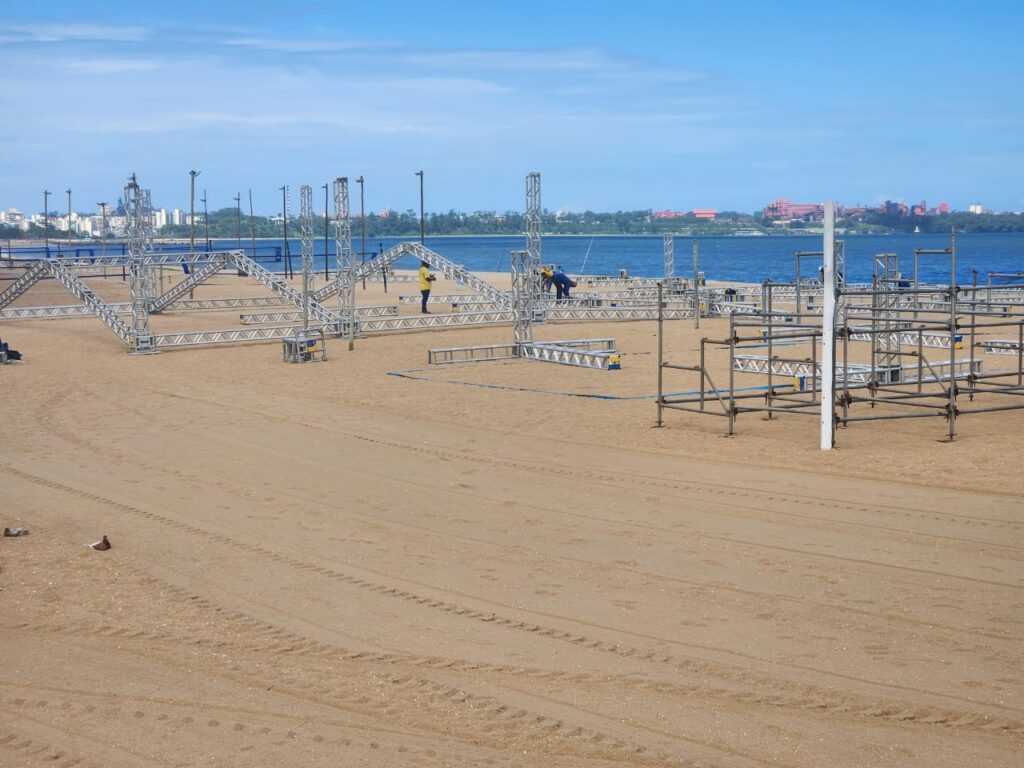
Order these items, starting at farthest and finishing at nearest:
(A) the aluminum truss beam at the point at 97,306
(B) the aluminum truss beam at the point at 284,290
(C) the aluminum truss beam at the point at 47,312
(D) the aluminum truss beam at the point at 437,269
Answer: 1. (C) the aluminum truss beam at the point at 47,312
2. (D) the aluminum truss beam at the point at 437,269
3. (B) the aluminum truss beam at the point at 284,290
4. (A) the aluminum truss beam at the point at 97,306

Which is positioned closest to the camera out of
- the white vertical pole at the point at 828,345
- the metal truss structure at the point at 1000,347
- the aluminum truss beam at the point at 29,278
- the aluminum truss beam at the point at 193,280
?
the white vertical pole at the point at 828,345

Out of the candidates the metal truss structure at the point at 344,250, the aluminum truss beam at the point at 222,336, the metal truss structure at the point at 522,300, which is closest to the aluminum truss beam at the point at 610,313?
the metal truss structure at the point at 344,250

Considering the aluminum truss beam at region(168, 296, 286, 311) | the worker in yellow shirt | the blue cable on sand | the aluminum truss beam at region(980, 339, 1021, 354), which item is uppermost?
the worker in yellow shirt

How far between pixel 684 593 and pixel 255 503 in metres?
5.02

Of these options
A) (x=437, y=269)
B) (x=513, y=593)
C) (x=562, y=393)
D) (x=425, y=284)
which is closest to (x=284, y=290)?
(x=437, y=269)

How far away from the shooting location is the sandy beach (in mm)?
6312

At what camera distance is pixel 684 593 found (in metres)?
8.70

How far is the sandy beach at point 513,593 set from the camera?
A: 6.31 meters

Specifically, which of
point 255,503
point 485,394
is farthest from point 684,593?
point 485,394

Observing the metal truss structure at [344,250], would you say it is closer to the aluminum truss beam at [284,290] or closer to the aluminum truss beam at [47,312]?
the aluminum truss beam at [284,290]

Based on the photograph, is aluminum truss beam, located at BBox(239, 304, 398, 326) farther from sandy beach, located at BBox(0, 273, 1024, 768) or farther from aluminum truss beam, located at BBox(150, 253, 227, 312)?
sandy beach, located at BBox(0, 273, 1024, 768)

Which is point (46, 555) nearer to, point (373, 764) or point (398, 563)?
point (398, 563)

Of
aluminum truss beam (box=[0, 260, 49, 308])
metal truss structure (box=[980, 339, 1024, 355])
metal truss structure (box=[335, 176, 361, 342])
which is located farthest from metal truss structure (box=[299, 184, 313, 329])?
metal truss structure (box=[980, 339, 1024, 355])

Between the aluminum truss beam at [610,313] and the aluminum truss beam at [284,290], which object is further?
the aluminum truss beam at [610,313]
